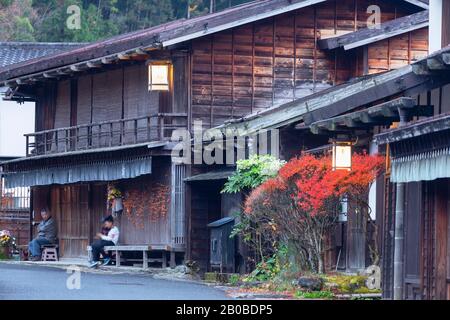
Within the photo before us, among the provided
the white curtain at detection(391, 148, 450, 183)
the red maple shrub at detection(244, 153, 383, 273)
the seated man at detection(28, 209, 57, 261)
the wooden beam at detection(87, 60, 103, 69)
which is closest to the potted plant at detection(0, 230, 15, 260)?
the seated man at detection(28, 209, 57, 261)

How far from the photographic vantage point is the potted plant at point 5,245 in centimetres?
4641

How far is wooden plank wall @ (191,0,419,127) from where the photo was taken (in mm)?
36969

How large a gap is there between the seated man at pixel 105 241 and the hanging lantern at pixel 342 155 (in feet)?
47.5

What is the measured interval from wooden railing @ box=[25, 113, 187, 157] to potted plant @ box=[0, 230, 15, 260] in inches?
121

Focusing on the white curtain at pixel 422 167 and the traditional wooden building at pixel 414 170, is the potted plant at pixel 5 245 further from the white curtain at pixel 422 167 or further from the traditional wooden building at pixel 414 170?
the white curtain at pixel 422 167

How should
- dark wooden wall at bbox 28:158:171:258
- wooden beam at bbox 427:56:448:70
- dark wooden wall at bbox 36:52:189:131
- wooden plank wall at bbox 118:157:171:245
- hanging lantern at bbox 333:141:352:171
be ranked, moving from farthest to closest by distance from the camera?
1. dark wooden wall at bbox 28:158:171:258
2. wooden plank wall at bbox 118:157:171:245
3. dark wooden wall at bbox 36:52:189:131
4. hanging lantern at bbox 333:141:352:171
5. wooden beam at bbox 427:56:448:70

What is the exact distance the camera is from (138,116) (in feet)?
129

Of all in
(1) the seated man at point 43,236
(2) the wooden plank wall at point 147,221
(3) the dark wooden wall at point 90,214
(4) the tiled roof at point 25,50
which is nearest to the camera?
(2) the wooden plank wall at point 147,221

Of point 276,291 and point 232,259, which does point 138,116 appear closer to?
point 232,259

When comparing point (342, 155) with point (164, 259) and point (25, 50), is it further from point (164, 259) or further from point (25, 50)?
point (25, 50)

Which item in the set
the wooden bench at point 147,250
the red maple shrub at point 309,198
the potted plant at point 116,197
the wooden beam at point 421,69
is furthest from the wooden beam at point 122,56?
the wooden beam at point 421,69

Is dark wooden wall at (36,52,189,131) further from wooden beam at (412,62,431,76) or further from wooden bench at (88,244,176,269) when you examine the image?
wooden beam at (412,62,431,76)

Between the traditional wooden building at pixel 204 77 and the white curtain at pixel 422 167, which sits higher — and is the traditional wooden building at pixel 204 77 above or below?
above
